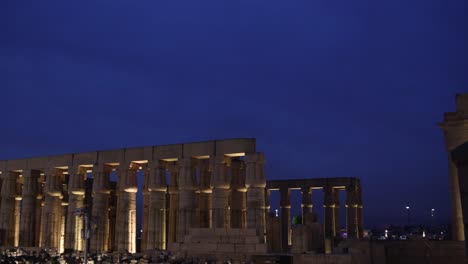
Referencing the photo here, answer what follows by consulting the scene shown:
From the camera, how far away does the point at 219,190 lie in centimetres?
3478

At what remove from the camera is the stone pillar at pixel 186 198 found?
36438mm

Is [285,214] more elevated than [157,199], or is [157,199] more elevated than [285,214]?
[157,199]

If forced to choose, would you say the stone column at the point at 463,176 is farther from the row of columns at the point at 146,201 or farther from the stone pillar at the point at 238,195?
the stone pillar at the point at 238,195

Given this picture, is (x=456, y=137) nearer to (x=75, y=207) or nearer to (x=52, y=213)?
(x=75, y=207)

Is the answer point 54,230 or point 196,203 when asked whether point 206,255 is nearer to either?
point 196,203

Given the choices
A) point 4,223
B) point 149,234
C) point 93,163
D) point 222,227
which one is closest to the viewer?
point 222,227

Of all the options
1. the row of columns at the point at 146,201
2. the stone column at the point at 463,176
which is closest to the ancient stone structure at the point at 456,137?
the row of columns at the point at 146,201

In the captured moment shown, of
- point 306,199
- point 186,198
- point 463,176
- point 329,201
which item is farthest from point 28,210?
point 463,176

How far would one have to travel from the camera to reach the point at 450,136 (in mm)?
30797

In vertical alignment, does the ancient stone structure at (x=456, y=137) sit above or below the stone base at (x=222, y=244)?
above

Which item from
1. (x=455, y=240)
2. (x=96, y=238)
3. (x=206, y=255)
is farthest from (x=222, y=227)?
(x=455, y=240)

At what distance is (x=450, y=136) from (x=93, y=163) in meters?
25.9

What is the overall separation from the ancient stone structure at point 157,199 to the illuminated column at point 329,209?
1.46 m

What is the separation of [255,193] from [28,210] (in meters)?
22.2
